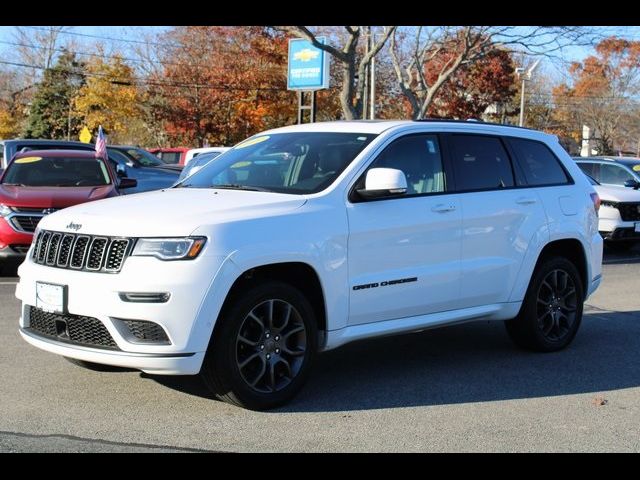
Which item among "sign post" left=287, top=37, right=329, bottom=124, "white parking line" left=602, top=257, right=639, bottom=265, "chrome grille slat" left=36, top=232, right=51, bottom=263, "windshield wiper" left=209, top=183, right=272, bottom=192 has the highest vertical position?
"sign post" left=287, top=37, right=329, bottom=124

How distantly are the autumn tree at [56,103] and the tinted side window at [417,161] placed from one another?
5207 centimetres

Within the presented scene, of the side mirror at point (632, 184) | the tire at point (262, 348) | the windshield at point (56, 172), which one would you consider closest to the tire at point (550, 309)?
the tire at point (262, 348)

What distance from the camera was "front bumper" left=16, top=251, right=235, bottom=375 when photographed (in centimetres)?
480

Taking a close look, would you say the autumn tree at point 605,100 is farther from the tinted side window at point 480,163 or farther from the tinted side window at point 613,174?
the tinted side window at point 480,163

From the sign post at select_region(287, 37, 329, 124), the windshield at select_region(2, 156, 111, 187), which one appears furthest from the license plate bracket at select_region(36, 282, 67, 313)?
the sign post at select_region(287, 37, 329, 124)

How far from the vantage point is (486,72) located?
38.7 meters

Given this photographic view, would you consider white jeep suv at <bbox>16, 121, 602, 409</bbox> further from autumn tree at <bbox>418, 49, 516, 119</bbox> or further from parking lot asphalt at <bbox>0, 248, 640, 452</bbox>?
autumn tree at <bbox>418, 49, 516, 119</bbox>

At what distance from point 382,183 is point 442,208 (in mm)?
739

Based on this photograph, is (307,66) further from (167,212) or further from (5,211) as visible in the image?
(167,212)

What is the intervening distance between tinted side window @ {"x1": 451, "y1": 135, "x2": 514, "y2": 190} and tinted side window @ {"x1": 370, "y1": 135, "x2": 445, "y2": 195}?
19cm

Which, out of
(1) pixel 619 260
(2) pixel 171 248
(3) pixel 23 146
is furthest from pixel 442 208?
(3) pixel 23 146
